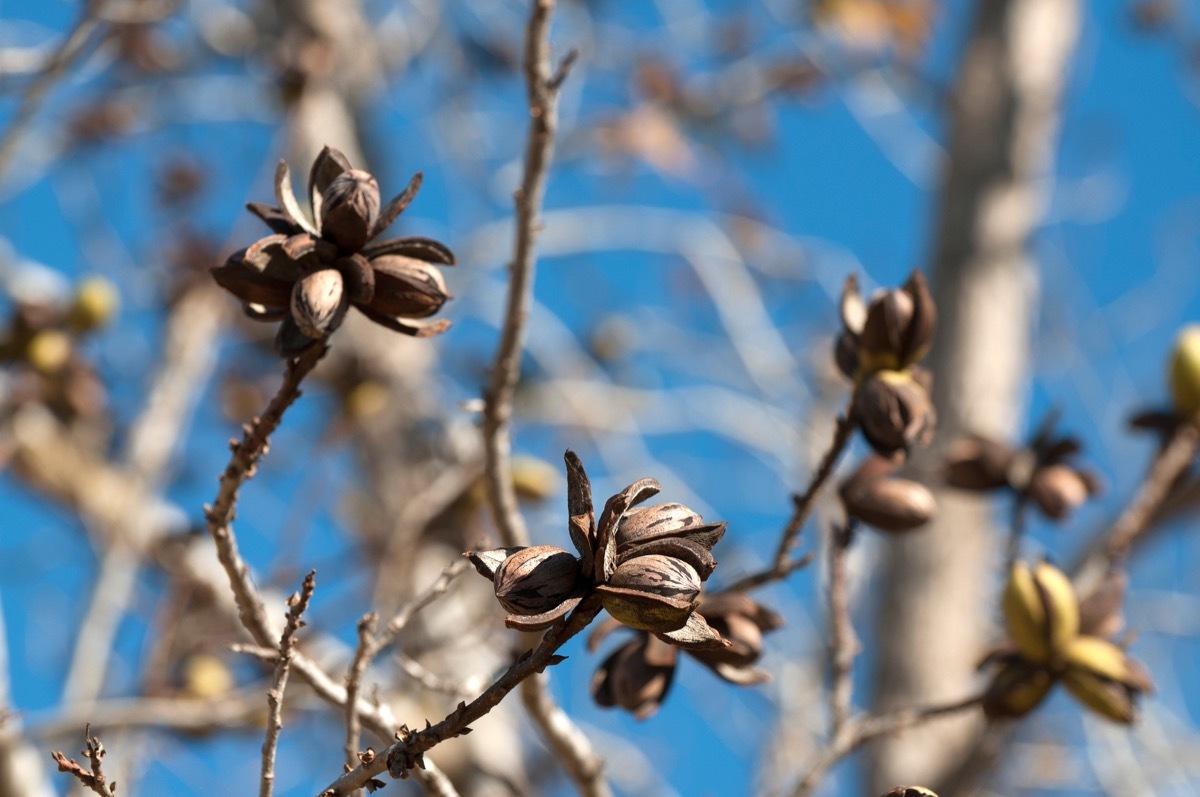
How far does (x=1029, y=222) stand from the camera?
3953mm

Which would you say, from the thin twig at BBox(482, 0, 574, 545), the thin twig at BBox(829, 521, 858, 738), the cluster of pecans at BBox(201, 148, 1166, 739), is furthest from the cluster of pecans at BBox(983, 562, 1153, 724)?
the thin twig at BBox(482, 0, 574, 545)

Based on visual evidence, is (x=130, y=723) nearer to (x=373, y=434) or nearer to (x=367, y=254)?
(x=367, y=254)

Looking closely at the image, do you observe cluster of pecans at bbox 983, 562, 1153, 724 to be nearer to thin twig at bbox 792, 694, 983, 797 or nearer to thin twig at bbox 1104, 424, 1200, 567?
thin twig at bbox 792, 694, 983, 797

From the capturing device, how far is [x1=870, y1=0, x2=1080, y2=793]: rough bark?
3.16m

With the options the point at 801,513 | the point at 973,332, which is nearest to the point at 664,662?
the point at 801,513

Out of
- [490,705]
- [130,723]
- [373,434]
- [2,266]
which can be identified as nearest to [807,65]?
[373,434]

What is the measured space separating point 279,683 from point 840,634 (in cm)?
83

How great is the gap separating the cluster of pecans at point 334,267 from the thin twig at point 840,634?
0.64m

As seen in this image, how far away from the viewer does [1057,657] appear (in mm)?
1448

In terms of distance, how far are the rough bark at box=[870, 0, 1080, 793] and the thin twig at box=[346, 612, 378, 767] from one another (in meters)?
2.00

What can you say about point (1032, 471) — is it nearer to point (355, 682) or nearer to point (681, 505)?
point (681, 505)

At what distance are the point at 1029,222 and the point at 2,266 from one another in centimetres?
326

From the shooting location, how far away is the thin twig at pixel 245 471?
1036 millimetres

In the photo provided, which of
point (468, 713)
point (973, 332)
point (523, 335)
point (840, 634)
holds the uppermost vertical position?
point (973, 332)
